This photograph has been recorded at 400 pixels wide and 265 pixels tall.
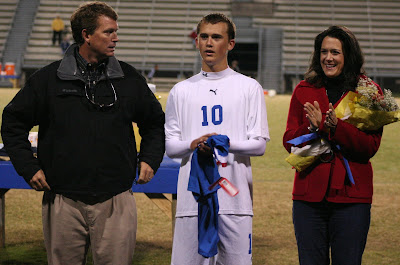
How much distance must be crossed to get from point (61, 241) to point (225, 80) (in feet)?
3.53

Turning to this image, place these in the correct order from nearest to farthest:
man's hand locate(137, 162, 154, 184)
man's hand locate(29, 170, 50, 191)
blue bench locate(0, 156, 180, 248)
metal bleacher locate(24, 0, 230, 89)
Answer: man's hand locate(29, 170, 50, 191)
man's hand locate(137, 162, 154, 184)
blue bench locate(0, 156, 180, 248)
metal bleacher locate(24, 0, 230, 89)

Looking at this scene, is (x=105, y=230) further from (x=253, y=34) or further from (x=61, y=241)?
(x=253, y=34)

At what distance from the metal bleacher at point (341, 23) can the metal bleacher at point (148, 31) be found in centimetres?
301

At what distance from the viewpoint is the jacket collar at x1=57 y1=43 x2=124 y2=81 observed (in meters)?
3.18

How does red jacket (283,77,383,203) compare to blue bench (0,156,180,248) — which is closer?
red jacket (283,77,383,203)

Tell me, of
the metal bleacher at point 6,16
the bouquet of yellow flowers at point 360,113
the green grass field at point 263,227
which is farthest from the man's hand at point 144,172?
the metal bleacher at point 6,16

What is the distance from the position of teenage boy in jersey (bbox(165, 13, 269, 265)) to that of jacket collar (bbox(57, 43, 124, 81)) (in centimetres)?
41

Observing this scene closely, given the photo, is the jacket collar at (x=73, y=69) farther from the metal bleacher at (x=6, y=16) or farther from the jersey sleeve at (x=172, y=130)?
the metal bleacher at (x=6, y=16)

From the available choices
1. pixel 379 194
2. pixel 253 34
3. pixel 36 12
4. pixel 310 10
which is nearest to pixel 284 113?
pixel 379 194

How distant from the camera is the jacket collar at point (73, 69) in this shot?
318 cm

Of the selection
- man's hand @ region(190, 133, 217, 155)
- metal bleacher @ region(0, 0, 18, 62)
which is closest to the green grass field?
man's hand @ region(190, 133, 217, 155)

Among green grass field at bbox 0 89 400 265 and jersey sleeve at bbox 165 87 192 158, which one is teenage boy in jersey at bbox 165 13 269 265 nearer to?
jersey sleeve at bbox 165 87 192 158

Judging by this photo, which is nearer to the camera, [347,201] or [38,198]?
[347,201]

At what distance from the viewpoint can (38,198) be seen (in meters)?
8.04
